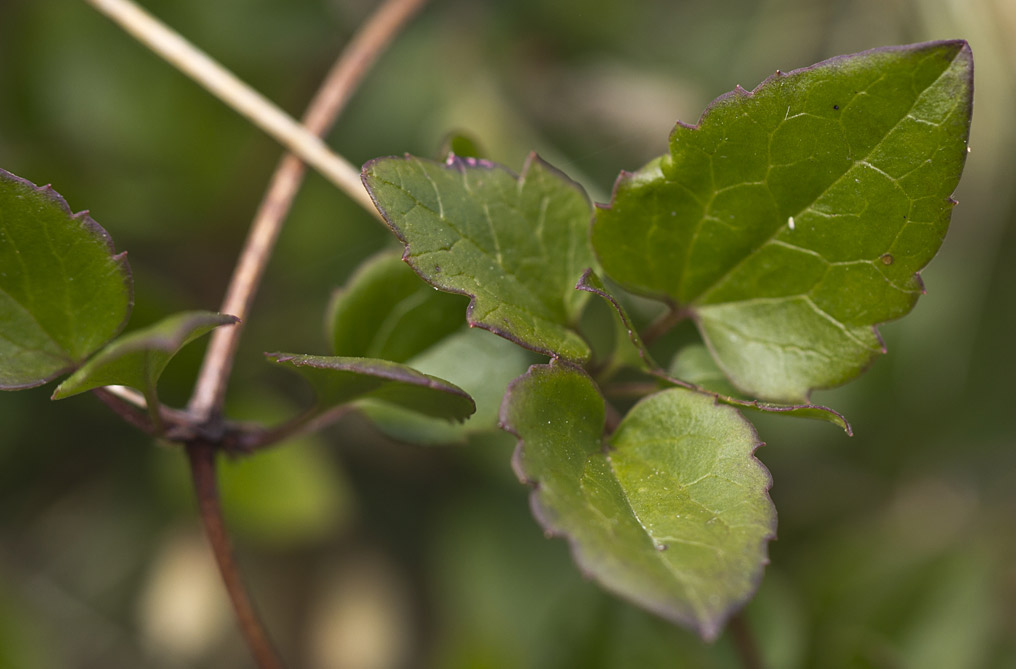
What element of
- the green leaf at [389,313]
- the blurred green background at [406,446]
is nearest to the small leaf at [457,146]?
the green leaf at [389,313]

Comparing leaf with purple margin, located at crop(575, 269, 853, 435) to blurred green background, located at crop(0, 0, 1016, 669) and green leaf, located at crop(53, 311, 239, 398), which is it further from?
blurred green background, located at crop(0, 0, 1016, 669)

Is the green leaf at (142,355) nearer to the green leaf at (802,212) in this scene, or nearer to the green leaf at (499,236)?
the green leaf at (499,236)

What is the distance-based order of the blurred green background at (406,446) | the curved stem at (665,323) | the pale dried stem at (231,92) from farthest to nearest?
the blurred green background at (406,446) → the pale dried stem at (231,92) → the curved stem at (665,323)

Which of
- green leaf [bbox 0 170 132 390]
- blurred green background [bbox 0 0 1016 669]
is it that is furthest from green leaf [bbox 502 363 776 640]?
blurred green background [bbox 0 0 1016 669]

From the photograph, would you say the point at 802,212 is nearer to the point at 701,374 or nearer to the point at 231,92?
the point at 701,374

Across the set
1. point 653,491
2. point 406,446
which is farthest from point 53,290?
point 406,446

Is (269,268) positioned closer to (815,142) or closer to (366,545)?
(366,545)
